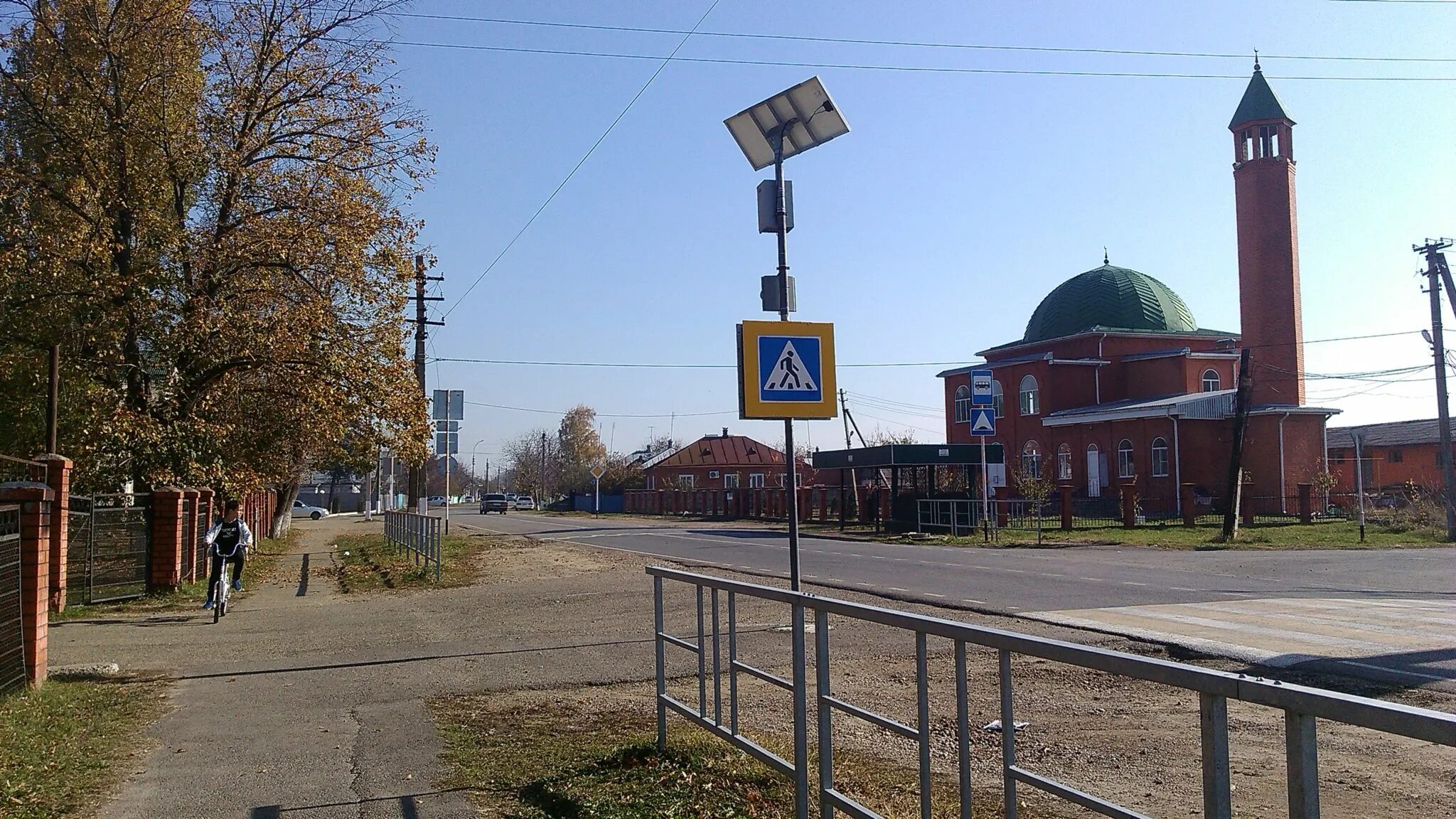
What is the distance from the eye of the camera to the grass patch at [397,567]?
20406 millimetres

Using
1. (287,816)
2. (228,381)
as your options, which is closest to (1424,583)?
(287,816)

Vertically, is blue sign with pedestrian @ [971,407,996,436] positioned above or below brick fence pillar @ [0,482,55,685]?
above

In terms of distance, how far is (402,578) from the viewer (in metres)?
21.1

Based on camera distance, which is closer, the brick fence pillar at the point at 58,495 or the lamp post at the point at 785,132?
the lamp post at the point at 785,132

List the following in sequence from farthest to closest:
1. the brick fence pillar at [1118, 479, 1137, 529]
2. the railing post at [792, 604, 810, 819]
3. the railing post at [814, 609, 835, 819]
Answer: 1. the brick fence pillar at [1118, 479, 1137, 529]
2. the railing post at [792, 604, 810, 819]
3. the railing post at [814, 609, 835, 819]

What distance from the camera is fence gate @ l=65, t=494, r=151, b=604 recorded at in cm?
1684

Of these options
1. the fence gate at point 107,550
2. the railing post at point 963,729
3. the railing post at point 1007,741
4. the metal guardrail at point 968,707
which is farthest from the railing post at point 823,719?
the fence gate at point 107,550

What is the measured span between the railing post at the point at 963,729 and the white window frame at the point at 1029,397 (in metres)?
55.3

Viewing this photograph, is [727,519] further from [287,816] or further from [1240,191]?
[287,816]

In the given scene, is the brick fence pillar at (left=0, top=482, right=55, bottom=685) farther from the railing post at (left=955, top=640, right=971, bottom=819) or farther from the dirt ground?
the railing post at (left=955, top=640, right=971, bottom=819)

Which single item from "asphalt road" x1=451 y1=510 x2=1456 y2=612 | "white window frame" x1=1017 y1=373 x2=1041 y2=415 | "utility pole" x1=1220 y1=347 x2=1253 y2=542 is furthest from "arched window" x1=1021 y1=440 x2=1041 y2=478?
"asphalt road" x1=451 y1=510 x2=1456 y2=612

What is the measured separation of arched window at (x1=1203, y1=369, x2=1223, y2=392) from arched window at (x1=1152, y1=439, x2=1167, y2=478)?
841 centimetres

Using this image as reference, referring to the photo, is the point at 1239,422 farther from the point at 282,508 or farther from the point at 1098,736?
the point at 282,508

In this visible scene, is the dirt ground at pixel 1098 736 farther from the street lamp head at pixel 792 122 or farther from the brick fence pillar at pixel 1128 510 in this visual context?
the brick fence pillar at pixel 1128 510
